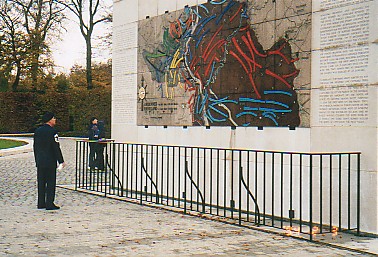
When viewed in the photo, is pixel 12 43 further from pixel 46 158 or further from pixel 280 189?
pixel 280 189

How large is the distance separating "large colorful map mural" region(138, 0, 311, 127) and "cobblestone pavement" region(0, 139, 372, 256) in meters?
2.06

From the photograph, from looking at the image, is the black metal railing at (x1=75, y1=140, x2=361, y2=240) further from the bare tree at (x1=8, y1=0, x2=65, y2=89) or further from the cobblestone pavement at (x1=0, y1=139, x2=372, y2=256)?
the bare tree at (x1=8, y1=0, x2=65, y2=89)

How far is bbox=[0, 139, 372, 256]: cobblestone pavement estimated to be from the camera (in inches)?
294

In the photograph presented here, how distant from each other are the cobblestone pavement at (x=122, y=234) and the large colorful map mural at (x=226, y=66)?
2056 mm

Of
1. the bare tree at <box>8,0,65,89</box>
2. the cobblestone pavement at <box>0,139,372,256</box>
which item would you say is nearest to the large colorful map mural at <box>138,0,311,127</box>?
the cobblestone pavement at <box>0,139,372,256</box>

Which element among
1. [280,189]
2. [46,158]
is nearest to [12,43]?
[46,158]

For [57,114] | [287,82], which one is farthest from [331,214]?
[57,114]

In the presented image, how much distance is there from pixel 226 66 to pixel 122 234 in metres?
3.94

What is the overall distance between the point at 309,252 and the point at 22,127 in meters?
40.2

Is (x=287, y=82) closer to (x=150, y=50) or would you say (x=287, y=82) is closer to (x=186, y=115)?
(x=186, y=115)

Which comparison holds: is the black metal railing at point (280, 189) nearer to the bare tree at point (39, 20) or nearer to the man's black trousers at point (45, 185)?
the man's black trousers at point (45, 185)

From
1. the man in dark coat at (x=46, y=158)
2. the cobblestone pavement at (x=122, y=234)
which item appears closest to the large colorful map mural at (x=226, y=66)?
the cobblestone pavement at (x=122, y=234)

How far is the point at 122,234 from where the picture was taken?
8.58 m

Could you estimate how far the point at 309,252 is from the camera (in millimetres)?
7523
